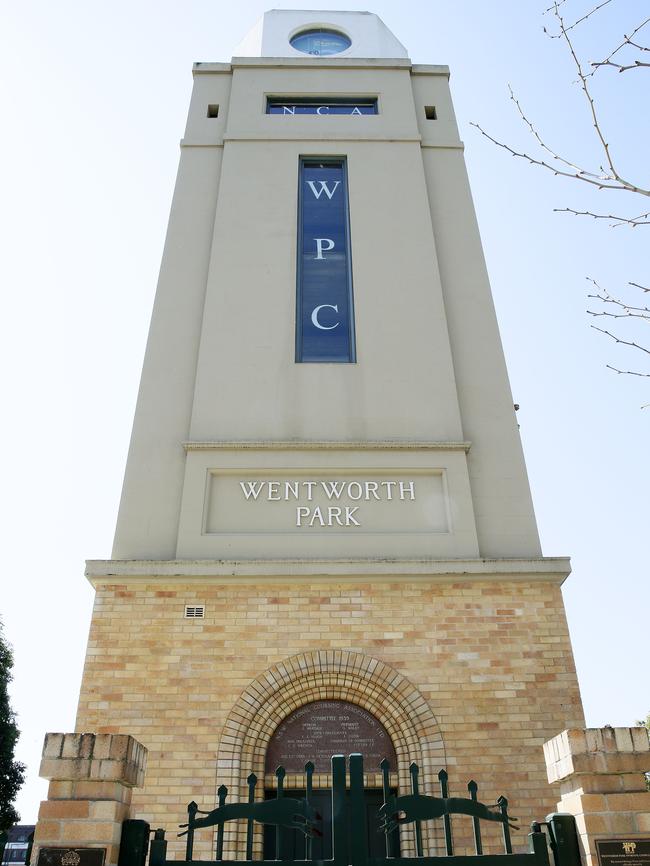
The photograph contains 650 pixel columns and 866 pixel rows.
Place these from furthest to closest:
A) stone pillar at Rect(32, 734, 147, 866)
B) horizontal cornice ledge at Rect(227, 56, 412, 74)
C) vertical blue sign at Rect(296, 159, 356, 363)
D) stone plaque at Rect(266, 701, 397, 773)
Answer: horizontal cornice ledge at Rect(227, 56, 412, 74), vertical blue sign at Rect(296, 159, 356, 363), stone plaque at Rect(266, 701, 397, 773), stone pillar at Rect(32, 734, 147, 866)

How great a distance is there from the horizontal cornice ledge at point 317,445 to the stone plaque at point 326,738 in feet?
11.9

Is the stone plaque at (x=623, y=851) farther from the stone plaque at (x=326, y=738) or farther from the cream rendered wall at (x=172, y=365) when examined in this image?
the cream rendered wall at (x=172, y=365)

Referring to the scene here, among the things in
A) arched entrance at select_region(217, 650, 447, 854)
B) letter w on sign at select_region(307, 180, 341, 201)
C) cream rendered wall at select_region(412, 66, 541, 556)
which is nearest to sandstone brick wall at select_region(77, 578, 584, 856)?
arched entrance at select_region(217, 650, 447, 854)

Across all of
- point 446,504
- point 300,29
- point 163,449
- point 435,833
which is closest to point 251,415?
point 163,449

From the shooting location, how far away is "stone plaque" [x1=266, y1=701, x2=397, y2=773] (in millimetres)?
9180

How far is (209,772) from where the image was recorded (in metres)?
8.81

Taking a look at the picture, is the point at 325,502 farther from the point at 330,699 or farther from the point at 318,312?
the point at 318,312

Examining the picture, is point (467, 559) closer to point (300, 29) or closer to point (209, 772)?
point (209, 772)

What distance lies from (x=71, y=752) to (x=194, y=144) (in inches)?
517

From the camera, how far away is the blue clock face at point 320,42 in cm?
1858

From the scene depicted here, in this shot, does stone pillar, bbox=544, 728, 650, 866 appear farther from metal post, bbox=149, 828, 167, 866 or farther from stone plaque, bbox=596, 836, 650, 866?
metal post, bbox=149, 828, 167, 866

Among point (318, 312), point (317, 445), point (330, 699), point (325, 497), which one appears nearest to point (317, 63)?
point (318, 312)

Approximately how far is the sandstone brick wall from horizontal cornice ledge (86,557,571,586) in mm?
111

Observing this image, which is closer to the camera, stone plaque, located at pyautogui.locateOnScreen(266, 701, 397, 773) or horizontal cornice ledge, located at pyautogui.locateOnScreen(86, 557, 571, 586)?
stone plaque, located at pyautogui.locateOnScreen(266, 701, 397, 773)
